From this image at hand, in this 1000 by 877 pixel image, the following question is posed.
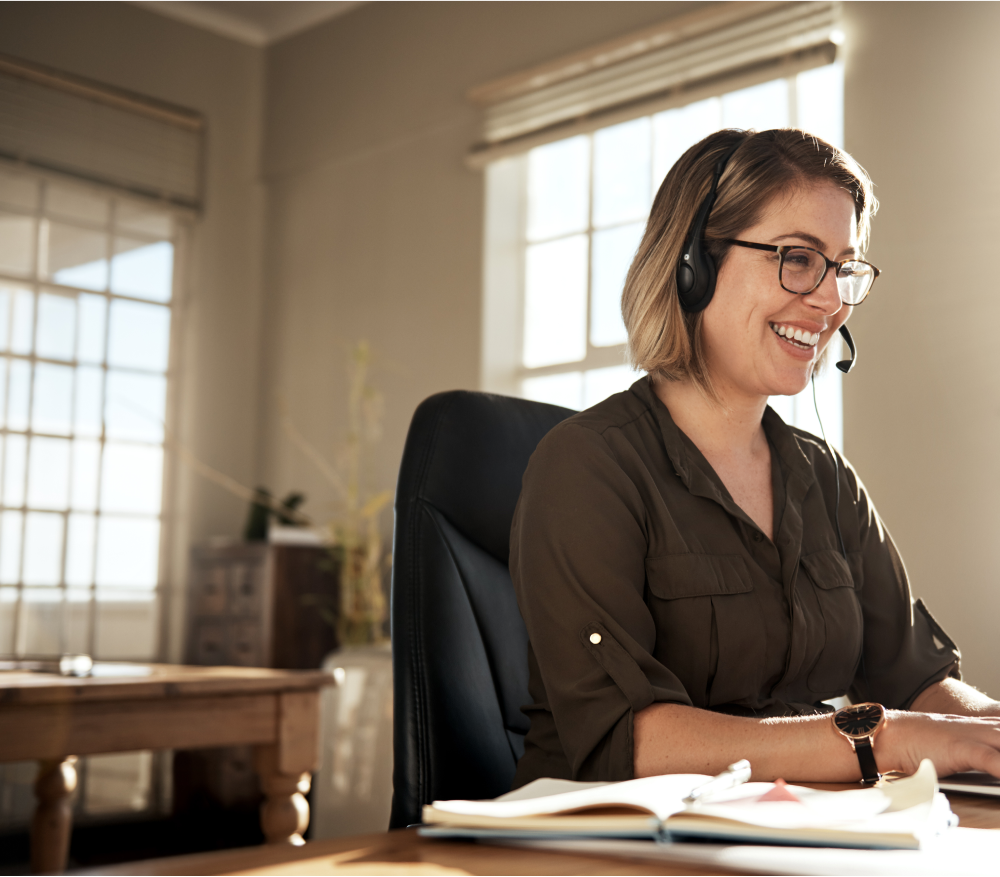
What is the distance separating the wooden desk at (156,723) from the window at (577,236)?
142cm

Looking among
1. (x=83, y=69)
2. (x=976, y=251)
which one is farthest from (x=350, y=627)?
(x=83, y=69)

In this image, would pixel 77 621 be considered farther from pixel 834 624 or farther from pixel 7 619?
pixel 834 624

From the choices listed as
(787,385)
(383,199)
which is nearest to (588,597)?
(787,385)

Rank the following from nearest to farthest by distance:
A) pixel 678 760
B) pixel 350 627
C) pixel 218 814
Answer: pixel 678 760
pixel 350 627
pixel 218 814

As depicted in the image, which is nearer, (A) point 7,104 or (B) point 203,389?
(A) point 7,104

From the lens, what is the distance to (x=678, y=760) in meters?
0.92

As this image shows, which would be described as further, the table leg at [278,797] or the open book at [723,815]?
the table leg at [278,797]

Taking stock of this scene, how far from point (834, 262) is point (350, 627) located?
8.59 ft

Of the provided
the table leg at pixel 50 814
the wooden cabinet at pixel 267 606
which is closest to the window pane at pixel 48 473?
the wooden cabinet at pixel 267 606

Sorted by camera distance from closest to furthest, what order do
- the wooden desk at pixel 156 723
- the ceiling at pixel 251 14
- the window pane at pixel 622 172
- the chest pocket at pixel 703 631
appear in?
the chest pocket at pixel 703 631 → the wooden desk at pixel 156 723 → the window pane at pixel 622 172 → the ceiling at pixel 251 14

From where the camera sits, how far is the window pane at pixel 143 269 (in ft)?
14.3

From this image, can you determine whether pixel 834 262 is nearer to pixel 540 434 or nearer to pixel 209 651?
pixel 540 434

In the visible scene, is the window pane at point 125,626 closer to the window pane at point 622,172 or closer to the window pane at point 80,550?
the window pane at point 80,550

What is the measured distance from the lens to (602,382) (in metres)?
3.52
